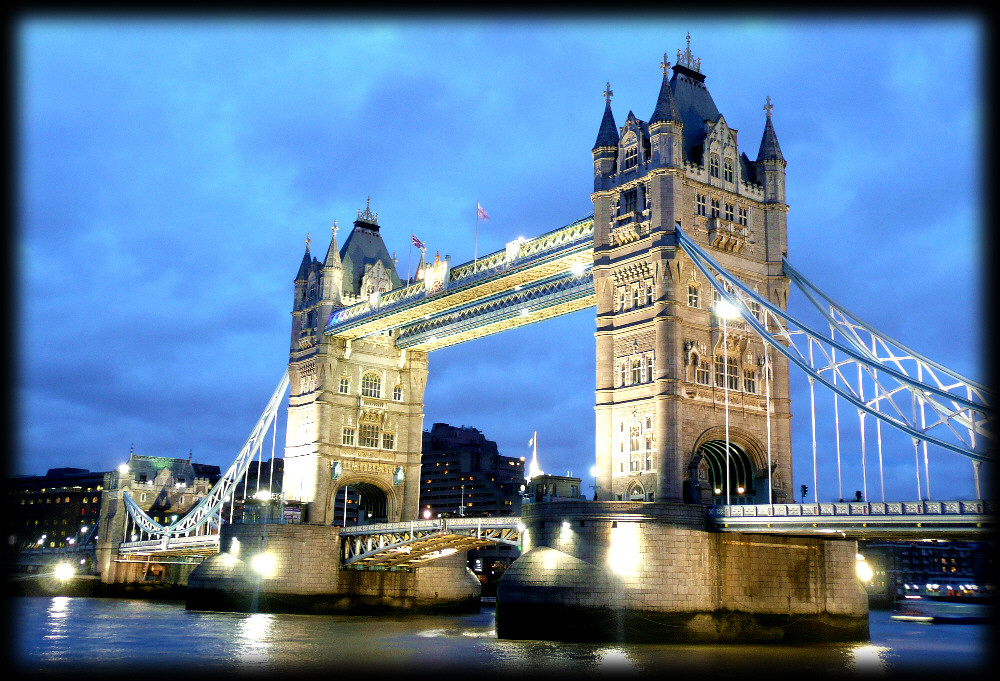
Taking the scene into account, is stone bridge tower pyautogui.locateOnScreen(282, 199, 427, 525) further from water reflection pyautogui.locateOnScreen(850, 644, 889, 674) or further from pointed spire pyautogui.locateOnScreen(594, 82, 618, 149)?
water reflection pyautogui.locateOnScreen(850, 644, 889, 674)

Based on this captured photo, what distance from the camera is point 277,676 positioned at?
34.1 meters

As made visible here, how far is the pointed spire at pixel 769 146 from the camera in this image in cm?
5472

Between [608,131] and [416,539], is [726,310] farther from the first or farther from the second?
[416,539]

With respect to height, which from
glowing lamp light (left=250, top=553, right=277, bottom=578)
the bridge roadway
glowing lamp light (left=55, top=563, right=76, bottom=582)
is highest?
the bridge roadway

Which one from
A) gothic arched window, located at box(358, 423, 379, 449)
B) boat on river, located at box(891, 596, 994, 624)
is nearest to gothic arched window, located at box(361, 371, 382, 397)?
gothic arched window, located at box(358, 423, 379, 449)

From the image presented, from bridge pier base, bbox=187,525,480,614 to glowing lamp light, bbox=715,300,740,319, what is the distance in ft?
114

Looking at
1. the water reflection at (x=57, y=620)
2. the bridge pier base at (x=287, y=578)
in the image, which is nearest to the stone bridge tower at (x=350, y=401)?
the bridge pier base at (x=287, y=578)

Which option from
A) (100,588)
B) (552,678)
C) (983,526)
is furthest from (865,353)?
(100,588)

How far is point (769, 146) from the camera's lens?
5503cm

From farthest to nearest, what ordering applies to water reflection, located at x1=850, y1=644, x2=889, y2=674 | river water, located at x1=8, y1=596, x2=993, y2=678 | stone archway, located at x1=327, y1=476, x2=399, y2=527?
stone archway, located at x1=327, y1=476, x2=399, y2=527 < water reflection, located at x1=850, y1=644, x2=889, y2=674 < river water, located at x1=8, y1=596, x2=993, y2=678

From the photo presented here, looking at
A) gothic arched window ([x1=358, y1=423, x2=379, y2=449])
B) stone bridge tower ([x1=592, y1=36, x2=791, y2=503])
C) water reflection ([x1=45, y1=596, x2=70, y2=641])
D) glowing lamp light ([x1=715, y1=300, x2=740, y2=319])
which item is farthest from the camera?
gothic arched window ([x1=358, y1=423, x2=379, y2=449])

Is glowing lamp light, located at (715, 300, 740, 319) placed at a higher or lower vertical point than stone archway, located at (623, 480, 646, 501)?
higher

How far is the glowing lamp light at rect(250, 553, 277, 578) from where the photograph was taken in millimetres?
68188

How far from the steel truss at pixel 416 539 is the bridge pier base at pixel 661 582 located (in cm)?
818
